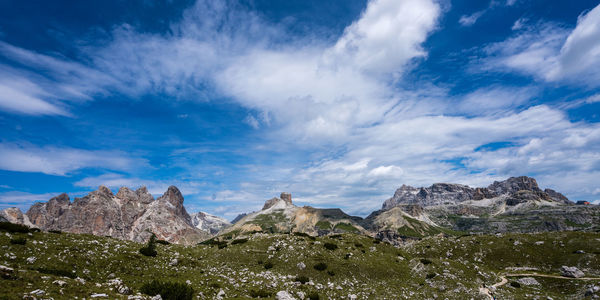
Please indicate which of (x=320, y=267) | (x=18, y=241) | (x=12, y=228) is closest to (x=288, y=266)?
(x=320, y=267)

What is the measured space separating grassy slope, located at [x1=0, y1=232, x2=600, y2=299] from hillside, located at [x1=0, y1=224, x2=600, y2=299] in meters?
0.10

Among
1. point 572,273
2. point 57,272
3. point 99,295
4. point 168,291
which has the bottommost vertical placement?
point 572,273

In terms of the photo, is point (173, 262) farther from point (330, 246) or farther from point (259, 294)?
point (330, 246)

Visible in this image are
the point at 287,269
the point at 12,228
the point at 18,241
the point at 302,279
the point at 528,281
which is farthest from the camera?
the point at 528,281

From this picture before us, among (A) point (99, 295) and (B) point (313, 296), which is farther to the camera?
(B) point (313, 296)

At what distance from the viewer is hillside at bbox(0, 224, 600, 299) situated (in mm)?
21516

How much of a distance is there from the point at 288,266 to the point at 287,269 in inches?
32.4

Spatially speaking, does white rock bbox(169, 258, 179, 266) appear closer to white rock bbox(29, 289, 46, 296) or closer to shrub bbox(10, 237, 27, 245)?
shrub bbox(10, 237, 27, 245)

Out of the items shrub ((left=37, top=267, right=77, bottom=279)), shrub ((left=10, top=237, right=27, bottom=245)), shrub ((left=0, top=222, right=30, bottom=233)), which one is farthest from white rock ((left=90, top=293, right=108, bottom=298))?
shrub ((left=0, top=222, right=30, bottom=233))

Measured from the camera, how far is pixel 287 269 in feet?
121

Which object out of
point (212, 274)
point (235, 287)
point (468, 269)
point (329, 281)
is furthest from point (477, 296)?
point (212, 274)

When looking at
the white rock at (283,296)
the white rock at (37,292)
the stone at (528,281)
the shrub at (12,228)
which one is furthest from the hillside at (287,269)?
the shrub at (12,228)

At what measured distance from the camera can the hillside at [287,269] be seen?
2152 cm

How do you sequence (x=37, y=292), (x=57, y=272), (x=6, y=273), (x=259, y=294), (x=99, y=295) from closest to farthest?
1. (x=37, y=292)
2. (x=6, y=273)
3. (x=99, y=295)
4. (x=57, y=272)
5. (x=259, y=294)
